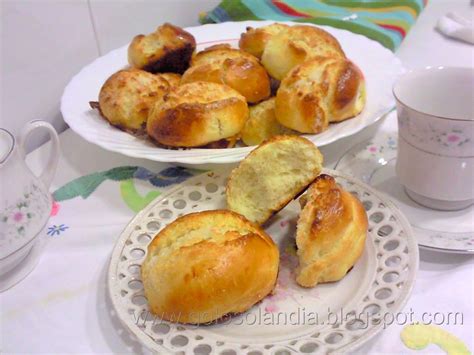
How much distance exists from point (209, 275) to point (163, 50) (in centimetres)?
61

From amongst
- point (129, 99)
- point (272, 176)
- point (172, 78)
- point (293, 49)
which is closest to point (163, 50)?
point (172, 78)

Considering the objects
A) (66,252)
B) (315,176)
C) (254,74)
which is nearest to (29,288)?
(66,252)

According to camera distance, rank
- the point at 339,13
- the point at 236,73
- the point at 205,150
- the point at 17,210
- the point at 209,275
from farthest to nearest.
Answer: the point at 339,13 < the point at 236,73 < the point at 205,150 < the point at 17,210 < the point at 209,275

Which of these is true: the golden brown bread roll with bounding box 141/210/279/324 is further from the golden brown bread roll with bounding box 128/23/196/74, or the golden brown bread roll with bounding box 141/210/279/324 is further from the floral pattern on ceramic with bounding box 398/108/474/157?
the golden brown bread roll with bounding box 128/23/196/74

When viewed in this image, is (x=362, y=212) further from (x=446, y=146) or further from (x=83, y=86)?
(x=83, y=86)

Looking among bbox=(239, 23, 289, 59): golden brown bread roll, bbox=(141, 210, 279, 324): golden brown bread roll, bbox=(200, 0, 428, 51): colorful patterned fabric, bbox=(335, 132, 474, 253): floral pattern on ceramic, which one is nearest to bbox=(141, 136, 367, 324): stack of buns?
bbox=(141, 210, 279, 324): golden brown bread roll

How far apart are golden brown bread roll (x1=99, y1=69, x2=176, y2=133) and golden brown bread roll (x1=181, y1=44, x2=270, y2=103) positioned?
0.24ft

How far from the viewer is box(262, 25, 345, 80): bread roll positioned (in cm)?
95

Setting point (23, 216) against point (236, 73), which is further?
point (236, 73)

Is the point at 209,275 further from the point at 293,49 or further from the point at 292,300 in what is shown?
the point at 293,49

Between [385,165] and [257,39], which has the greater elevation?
[257,39]

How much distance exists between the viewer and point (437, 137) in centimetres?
70

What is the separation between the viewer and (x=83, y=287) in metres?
0.68

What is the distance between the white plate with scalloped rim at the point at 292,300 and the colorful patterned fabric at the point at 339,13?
74cm
